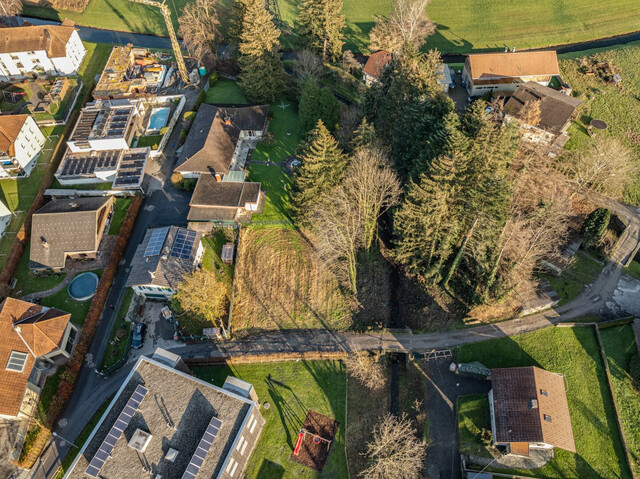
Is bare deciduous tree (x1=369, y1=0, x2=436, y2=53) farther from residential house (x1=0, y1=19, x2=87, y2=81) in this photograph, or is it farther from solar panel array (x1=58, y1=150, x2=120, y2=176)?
residential house (x1=0, y1=19, x2=87, y2=81)

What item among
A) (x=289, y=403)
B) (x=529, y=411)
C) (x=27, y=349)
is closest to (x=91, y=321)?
(x=27, y=349)

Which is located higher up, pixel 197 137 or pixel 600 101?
pixel 600 101

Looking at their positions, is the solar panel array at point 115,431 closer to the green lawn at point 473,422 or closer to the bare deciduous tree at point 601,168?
the green lawn at point 473,422

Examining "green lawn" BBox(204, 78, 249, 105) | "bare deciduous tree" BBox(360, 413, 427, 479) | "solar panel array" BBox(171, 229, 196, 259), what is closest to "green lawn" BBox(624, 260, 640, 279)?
"bare deciduous tree" BBox(360, 413, 427, 479)

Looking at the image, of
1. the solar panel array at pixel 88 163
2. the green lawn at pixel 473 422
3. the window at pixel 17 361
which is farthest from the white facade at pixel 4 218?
the green lawn at pixel 473 422

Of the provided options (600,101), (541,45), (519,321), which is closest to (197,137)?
(519,321)

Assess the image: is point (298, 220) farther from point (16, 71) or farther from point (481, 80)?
point (16, 71)
